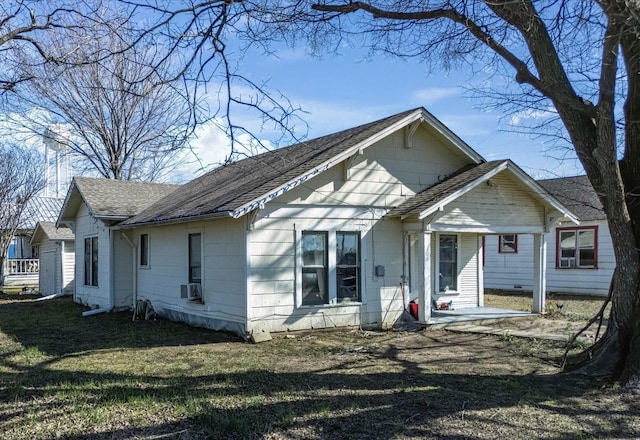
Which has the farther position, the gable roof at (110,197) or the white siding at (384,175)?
the gable roof at (110,197)

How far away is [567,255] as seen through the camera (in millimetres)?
20625

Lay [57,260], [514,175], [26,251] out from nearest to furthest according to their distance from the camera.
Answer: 1. [514,175]
2. [57,260]
3. [26,251]

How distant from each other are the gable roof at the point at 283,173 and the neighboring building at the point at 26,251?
59.7ft

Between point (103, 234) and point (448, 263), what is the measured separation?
1031 cm

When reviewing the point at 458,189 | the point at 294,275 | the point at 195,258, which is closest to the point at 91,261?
the point at 195,258

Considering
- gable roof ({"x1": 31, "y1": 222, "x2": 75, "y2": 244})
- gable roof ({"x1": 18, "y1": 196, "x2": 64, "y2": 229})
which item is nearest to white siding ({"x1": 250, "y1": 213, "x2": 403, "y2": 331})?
gable roof ({"x1": 31, "y1": 222, "x2": 75, "y2": 244})

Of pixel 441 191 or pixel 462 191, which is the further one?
pixel 441 191

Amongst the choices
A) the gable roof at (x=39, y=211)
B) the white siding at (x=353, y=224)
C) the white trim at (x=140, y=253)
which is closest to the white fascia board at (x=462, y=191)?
the white siding at (x=353, y=224)

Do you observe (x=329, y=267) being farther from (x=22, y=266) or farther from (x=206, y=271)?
(x=22, y=266)

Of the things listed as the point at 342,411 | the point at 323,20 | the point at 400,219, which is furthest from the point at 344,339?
the point at 323,20

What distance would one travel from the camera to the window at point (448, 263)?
1465 cm

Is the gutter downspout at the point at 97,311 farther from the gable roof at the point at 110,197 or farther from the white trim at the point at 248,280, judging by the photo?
the white trim at the point at 248,280

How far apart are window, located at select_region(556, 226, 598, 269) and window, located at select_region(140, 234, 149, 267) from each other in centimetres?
1456

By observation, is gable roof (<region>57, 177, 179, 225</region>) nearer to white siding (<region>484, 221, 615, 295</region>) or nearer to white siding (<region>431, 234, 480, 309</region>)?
white siding (<region>431, 234, 480, 309</region>)
